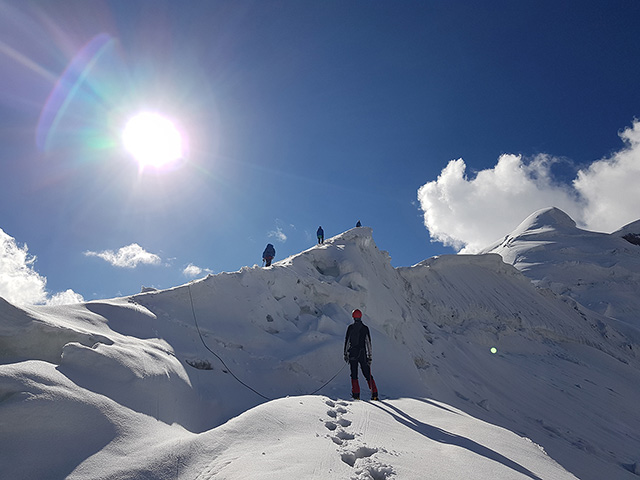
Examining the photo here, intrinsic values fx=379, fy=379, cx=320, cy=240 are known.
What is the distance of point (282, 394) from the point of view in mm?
6695

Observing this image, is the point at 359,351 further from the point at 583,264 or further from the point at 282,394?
the point at 583,264

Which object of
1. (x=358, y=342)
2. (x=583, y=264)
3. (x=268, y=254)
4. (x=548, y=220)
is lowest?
(x=358, y=342)

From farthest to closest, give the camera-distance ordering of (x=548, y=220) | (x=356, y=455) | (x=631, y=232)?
(x=631, y=232), (x=548, y=220), (x=356, y=455)

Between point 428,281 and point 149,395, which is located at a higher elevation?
point 428,281

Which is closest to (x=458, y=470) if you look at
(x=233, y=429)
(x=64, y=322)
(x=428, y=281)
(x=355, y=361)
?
(x=233, y=429)

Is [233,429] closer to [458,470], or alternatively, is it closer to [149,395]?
[149,395]

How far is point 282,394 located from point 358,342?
1624 millimetres

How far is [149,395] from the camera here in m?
4.14

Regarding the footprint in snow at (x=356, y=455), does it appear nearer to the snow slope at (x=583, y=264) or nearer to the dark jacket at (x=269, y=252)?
the dark jacket at (x=269, y=252)

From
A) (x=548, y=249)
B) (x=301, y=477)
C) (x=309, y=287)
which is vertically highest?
(x=548, y=249)

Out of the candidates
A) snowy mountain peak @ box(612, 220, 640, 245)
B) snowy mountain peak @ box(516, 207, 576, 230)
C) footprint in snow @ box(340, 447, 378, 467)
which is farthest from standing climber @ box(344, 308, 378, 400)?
snowy mountain peak @ box(612, 220, 640, 245)

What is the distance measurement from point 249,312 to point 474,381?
10.00m

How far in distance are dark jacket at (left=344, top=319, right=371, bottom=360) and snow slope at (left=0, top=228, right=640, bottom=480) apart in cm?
84

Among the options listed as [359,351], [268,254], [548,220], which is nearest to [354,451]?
[359,351]
